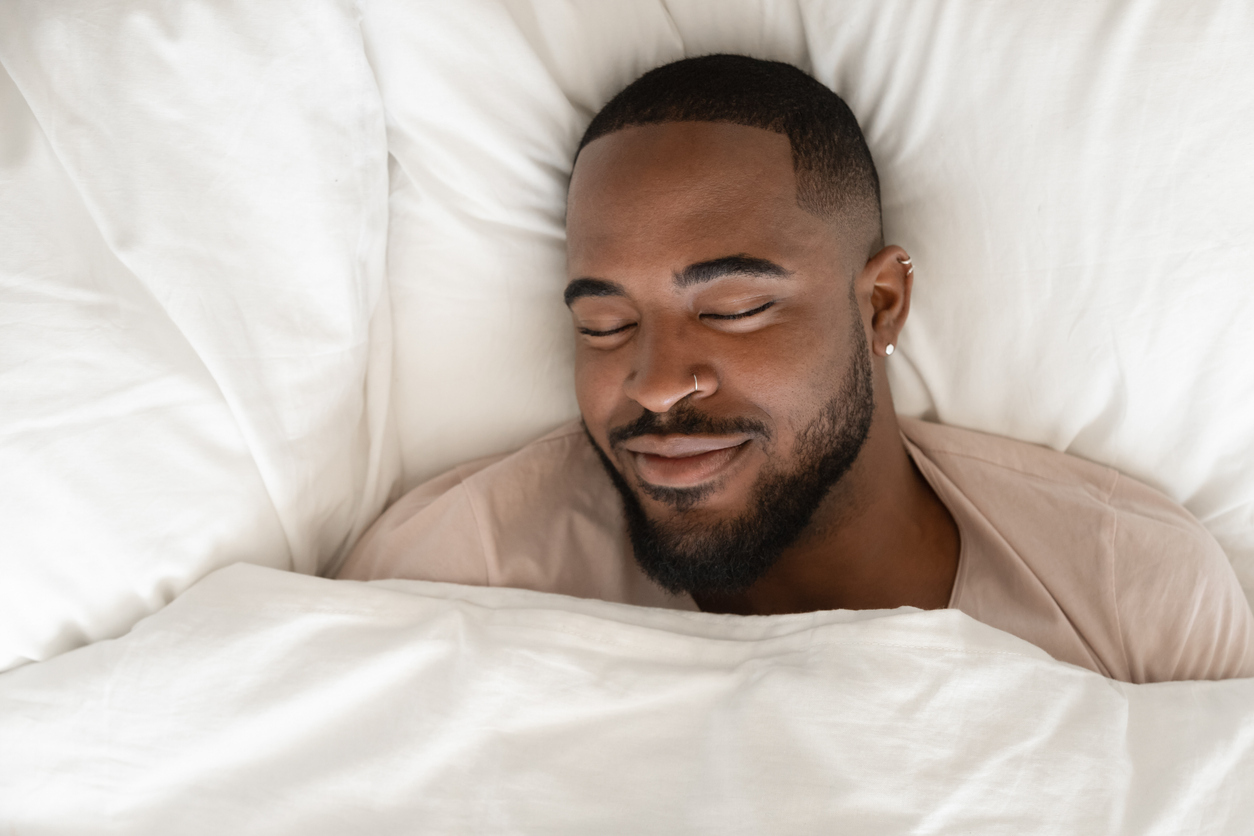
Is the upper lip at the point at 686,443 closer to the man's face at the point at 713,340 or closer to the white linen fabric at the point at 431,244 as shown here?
the man's face at the point at 713,340

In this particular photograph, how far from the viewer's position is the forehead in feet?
3.71

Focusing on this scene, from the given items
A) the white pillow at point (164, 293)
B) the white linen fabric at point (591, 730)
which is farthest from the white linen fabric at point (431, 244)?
the white linen fabric at point (591, 730)

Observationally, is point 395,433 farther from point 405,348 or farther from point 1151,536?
point 1151,536

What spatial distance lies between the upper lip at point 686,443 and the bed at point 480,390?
0.67ft

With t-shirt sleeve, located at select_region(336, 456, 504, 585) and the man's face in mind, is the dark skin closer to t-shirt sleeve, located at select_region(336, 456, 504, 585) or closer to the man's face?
the man's face

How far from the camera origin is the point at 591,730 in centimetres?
100

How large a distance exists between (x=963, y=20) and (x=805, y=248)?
409 mm

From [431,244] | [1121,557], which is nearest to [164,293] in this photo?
[431,244]

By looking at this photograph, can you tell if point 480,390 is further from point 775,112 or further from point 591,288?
point 775,112

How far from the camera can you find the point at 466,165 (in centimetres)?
133

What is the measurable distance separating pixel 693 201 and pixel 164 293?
2.17 feet

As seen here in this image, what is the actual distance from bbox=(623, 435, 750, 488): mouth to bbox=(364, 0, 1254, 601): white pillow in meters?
0.33

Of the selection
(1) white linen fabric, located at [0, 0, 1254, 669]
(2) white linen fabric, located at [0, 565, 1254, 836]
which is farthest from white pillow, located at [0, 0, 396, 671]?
(2) white linen fabric, located at [0, 565, 1254, 836]

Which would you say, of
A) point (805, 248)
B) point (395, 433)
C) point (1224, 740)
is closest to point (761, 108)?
point (805, 248)
